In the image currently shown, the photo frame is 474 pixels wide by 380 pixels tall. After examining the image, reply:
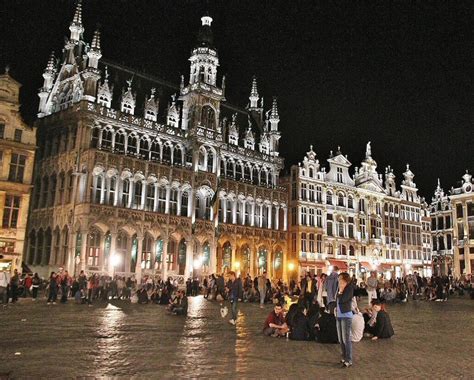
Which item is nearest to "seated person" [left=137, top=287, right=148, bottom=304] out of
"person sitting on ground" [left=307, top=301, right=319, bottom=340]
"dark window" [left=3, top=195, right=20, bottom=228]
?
"dark window" [left=3, top=195, right=20, bottom=228]

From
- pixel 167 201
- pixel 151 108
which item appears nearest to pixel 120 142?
pixel 151 108

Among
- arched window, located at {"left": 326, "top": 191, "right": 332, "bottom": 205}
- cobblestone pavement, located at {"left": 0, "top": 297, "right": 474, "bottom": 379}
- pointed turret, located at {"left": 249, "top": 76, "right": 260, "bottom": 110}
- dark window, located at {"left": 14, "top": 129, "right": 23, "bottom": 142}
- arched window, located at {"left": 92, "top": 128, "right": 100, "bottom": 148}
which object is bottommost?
cobblestone pavement, located at {"left": 0, "top": 297, "right": 474, "bottom": 379}

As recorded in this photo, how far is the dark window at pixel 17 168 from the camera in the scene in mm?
37500

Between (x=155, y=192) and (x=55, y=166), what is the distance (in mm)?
9768

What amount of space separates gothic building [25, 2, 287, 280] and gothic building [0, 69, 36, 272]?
4856mm

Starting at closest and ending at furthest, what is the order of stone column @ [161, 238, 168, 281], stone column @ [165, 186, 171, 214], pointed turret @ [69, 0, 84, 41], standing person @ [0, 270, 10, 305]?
standing person @ [0, 270, 10, 305], stone column @ [161, 238, 168, 281], stone column @ [165, 186, 171, 214], pointed turret @ [69, 0, 84, 41]

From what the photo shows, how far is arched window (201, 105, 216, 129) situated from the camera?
53906mm

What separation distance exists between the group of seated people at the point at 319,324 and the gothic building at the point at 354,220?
46.0 metres

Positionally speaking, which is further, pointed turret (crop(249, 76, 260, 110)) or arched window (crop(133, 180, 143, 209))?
pointed turret (crop(249, 76, 260, 110))

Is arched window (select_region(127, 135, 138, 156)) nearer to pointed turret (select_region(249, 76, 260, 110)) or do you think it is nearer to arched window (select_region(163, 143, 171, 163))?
arched window (select_region(163, 143, 171, 163))

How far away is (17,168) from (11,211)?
3.44 meters

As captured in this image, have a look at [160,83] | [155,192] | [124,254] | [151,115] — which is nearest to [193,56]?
[160,83]

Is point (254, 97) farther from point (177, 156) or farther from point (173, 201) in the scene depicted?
point (173, 201)

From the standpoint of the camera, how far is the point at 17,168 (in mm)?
37750
